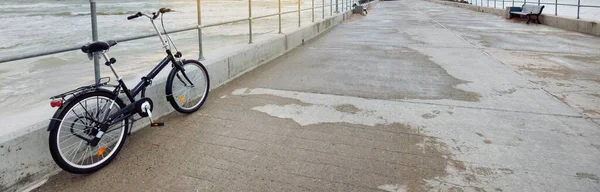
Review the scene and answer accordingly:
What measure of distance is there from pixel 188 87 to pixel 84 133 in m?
1.68

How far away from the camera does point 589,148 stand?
375 centimetres

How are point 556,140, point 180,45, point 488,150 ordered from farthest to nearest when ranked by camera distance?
point 180,45 → point 556,140 → point 488,150

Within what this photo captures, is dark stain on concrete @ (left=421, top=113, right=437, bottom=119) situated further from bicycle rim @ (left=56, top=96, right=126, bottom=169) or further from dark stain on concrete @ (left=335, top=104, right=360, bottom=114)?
bicycle rim @ (left=56, top=96, right=126, bottom=169)

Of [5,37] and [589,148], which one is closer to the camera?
[589,148]

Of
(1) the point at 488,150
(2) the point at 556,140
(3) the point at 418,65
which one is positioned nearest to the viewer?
(1) the point at 488,150

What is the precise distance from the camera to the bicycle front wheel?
4.52 m

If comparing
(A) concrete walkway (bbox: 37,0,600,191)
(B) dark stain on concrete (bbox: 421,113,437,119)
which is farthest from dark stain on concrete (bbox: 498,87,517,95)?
(B) dark stain on concrete (bbox: 421,113,437,119)

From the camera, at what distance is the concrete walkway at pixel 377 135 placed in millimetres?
3137

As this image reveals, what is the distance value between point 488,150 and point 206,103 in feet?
10.7

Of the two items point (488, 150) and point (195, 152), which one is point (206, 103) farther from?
point (488, 150)

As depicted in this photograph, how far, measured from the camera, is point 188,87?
488cm


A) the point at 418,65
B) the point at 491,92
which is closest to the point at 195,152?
the point at 491,92

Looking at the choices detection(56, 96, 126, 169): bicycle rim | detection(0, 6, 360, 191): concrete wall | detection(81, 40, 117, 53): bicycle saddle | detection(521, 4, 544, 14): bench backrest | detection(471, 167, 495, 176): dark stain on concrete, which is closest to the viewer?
detection(0, 6, 360, 191): concrete wall

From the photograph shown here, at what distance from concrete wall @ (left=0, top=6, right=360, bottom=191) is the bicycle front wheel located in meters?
0.17
